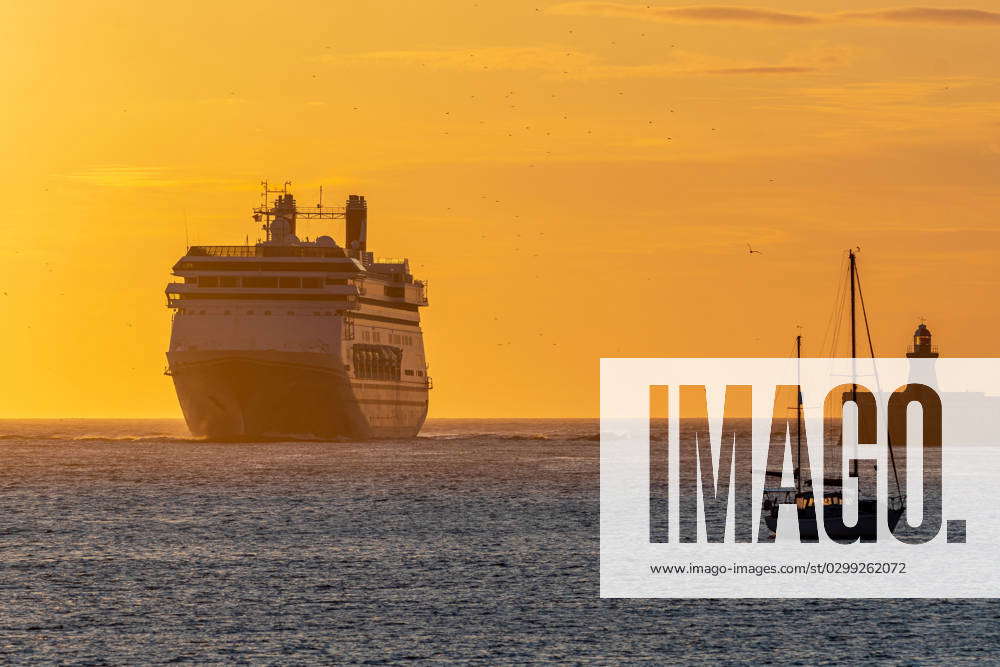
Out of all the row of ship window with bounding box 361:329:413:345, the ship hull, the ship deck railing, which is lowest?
the ship hull

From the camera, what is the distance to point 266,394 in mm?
145375

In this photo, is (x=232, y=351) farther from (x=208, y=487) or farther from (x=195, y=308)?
(x=208, y=487)

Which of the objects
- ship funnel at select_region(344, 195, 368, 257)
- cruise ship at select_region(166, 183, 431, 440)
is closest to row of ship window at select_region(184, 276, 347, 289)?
cruise ship at select_region(166, 183, 431, 440)

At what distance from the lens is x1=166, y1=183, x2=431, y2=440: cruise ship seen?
145 metres

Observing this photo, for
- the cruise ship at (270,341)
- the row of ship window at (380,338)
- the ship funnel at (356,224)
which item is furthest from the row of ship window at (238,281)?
the ship funnel at (356,224)

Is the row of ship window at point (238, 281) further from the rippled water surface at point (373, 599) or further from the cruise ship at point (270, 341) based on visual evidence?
the rippled water surface at point (373, 599)

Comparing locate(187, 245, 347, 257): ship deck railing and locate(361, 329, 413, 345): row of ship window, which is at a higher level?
locate(187, 245, 347, 257): ship deck railing

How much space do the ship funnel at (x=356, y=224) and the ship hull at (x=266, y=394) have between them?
33804mm

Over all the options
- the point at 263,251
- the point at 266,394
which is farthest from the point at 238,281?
the point at 266,394

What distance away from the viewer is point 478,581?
56.7m

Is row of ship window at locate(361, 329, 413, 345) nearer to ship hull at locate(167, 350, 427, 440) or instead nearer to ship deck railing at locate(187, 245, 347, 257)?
ship hull at locate(167, 350, 427, 440)

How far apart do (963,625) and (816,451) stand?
9004 centimetres

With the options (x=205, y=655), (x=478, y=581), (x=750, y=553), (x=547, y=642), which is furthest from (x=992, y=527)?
(x=205, y=655)

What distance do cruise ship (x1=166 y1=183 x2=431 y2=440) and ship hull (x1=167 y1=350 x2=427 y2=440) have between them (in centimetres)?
8
